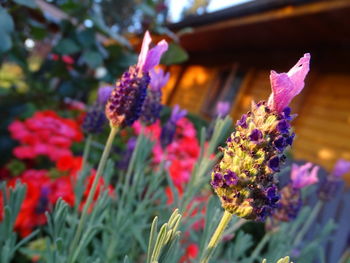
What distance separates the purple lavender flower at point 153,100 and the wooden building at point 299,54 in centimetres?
268

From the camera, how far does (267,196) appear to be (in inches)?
23.2

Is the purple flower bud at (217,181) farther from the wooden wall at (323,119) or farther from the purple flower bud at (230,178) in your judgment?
the wooden wall at (323,119)

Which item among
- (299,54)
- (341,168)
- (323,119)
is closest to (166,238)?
(341,168)

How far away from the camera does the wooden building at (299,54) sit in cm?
420

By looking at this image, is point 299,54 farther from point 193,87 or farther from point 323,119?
point 193,87

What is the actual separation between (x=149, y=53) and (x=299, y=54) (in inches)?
205

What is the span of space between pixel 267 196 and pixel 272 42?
18.0 ft

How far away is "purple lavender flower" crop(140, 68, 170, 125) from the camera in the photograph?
121cm

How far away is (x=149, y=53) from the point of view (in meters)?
0.78

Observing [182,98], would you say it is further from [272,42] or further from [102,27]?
[102,27]

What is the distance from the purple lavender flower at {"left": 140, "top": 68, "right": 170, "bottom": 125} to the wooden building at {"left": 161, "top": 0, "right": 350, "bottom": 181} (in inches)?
105

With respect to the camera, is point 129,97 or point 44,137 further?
point 44,137

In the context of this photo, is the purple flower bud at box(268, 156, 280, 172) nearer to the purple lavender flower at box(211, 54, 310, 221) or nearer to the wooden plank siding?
the purple lavender flower at box(211, 54, 310, 221)

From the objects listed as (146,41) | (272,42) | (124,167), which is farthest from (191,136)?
(272,42)
